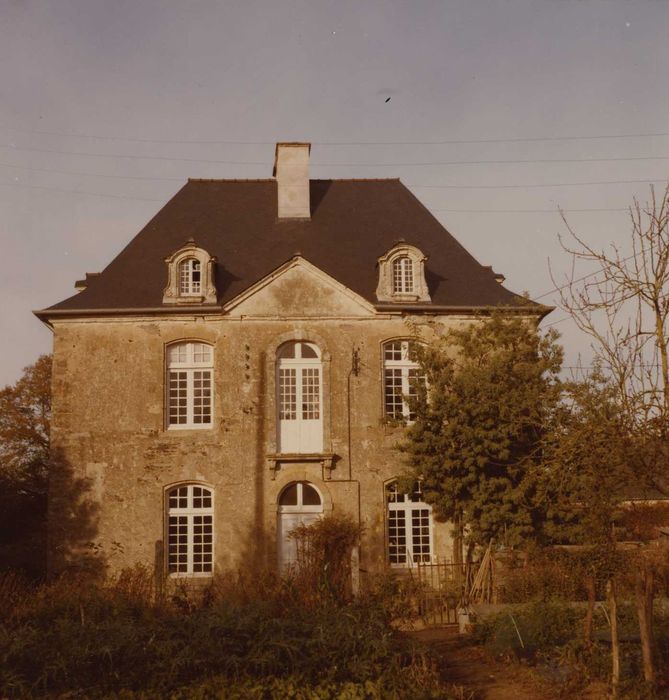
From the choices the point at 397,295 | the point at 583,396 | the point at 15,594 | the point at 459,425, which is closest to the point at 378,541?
the point at 459,425

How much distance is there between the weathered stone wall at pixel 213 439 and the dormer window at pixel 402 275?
642 millimetres

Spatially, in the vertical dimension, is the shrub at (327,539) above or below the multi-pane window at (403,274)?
below

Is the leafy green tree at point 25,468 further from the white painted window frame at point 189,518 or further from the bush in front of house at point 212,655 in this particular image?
the bush in front of house at point 212,655

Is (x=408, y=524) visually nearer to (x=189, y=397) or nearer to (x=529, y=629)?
(x=189, y=397)

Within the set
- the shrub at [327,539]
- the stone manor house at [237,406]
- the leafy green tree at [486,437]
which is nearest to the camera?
the leafy green tree at [486,437]

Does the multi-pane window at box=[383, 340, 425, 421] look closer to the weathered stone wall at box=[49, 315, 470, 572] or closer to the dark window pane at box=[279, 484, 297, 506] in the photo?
the weathered stone wall at box=[49, 315, 470, 572]

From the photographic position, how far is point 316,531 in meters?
19.7

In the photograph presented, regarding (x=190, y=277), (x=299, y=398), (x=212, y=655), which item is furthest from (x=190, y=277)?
(x=212, y=655)

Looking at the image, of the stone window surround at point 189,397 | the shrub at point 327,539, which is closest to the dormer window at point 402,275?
the stone window surround at point 189,397

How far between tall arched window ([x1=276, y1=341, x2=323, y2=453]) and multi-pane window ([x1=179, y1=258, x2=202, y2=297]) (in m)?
2.62

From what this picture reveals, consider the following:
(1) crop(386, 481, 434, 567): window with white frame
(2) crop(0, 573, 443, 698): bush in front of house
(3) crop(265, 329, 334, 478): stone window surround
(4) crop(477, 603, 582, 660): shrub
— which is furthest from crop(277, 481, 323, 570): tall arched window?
(2) crop(0, 573, 443, 698): bush in front of house

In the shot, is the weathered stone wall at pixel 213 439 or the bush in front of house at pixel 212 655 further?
the weathered stone wall at pixel 213 439

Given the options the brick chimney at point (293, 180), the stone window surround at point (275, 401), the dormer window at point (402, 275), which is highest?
the brick chimney at point (293, 180)

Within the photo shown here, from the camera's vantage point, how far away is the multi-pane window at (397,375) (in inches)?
829
